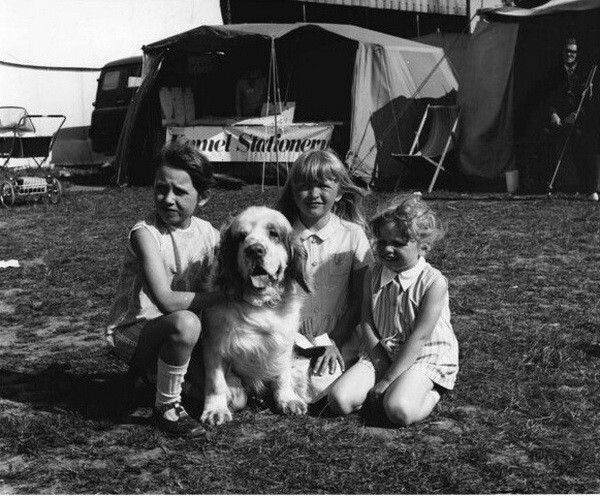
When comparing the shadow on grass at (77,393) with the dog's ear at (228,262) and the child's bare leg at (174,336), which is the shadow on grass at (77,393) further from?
the dog's ear at (228,262)

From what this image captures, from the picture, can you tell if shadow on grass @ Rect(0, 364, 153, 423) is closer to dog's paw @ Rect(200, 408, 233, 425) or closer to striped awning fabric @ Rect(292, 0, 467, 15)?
dog's paw @ Rect(200, 408, 233, 425)

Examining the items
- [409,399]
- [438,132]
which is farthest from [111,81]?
[409,399]

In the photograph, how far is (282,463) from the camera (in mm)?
3168

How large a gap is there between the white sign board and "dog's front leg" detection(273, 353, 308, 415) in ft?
33.6

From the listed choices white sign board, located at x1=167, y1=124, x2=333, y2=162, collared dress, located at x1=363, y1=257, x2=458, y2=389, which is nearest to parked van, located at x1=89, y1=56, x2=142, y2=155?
white sign board, located at x1=167, y1=124, x2=333, y2=162

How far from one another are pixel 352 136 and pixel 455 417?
1084 cm

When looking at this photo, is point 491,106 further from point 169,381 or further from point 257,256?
point 169,381

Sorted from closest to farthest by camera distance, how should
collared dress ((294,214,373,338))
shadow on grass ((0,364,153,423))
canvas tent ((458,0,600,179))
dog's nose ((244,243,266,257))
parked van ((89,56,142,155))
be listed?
dog's nose ((244,243,266,257)) < shadow on grass ((0,364,153,423)) < collared dress ((294,214,373,338)) < canvas tent ((458,0,600,179)) < parked van ((89,56,142,155))

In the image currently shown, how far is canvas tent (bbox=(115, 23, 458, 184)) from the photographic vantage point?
14.2 m

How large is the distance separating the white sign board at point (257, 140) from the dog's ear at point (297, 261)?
33.7 ft

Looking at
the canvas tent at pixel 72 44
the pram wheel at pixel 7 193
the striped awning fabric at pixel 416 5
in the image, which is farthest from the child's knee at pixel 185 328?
the striped awning fabric at pixel 416 5

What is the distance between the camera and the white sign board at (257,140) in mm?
14492

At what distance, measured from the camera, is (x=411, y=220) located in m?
3.71

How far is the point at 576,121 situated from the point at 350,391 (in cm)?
996
